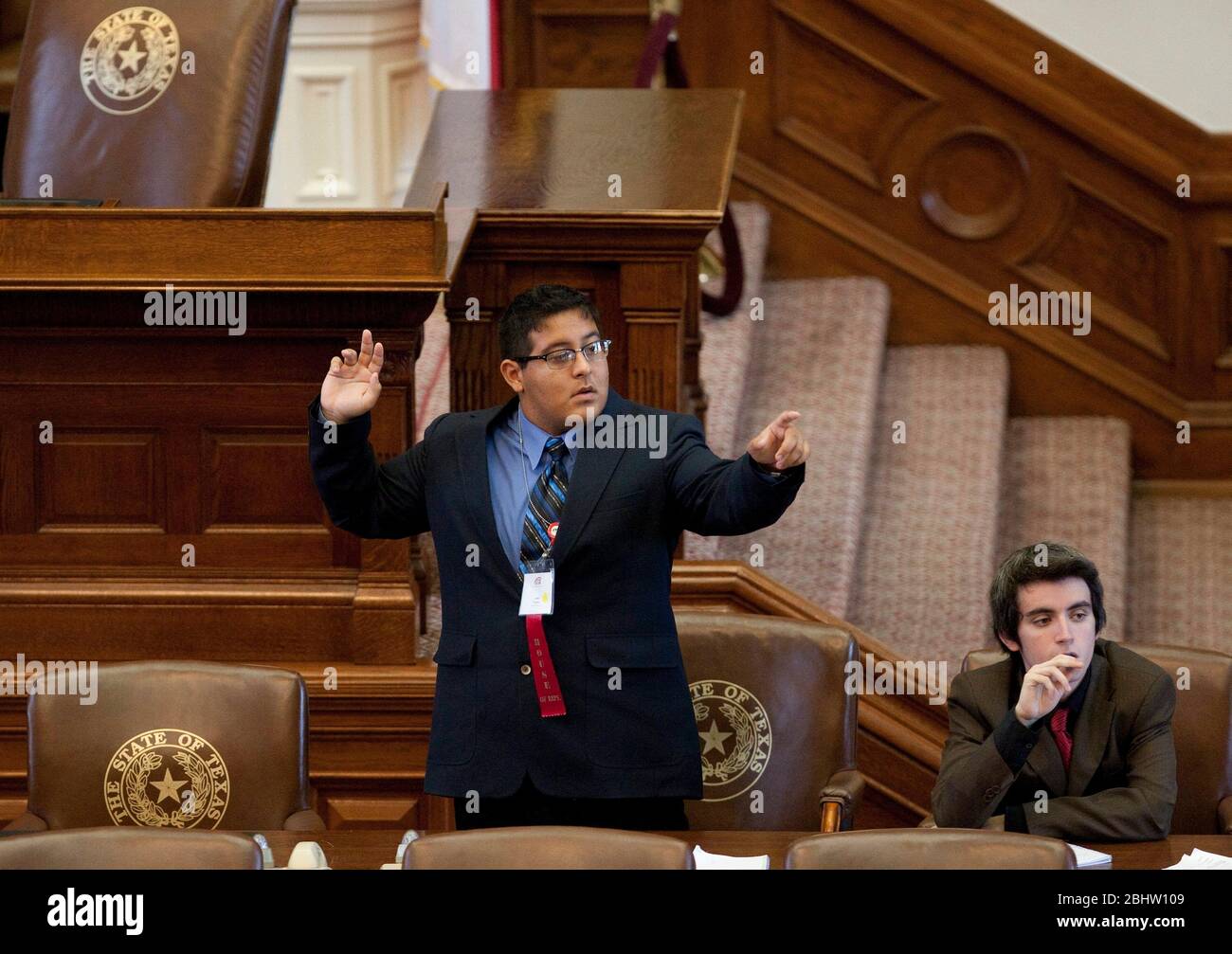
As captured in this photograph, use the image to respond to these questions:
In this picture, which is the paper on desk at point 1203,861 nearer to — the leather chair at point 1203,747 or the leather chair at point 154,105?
the leather chair at point 1203,747

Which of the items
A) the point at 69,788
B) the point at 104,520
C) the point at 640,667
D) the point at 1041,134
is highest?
the point at 1041,134

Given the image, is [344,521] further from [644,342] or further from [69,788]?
[644,342]

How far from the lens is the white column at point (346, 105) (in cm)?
712

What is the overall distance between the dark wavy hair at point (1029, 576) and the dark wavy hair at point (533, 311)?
76 centimetres

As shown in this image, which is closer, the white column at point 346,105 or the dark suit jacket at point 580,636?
the dark suit jacket at point 580,636

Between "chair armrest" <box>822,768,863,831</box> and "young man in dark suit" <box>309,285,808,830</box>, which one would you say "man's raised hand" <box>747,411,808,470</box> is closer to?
"young man in dark suit" <box>309,285,808,830</box>

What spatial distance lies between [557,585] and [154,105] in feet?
6.53

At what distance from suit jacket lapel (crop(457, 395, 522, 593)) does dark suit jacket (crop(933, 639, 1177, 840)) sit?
75cm

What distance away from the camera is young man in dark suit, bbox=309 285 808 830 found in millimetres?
2793

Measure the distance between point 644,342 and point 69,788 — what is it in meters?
1.50

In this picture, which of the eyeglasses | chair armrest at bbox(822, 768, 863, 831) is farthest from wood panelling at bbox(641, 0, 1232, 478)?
the eyeglasses

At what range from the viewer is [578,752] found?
9.17ft

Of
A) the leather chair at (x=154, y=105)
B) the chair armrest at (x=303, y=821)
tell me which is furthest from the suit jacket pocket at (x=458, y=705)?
the leather chair at (x=154, y=105)
